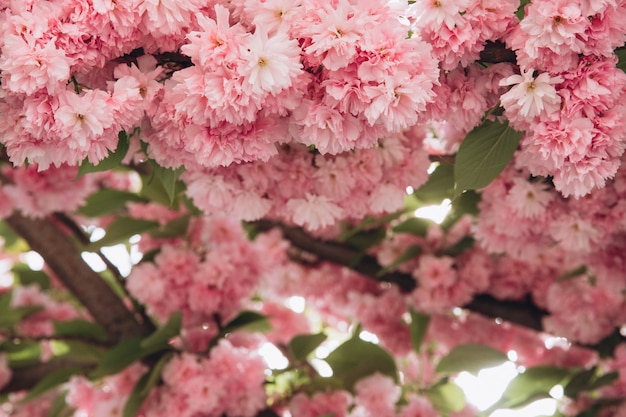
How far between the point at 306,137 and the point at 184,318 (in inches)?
33.4

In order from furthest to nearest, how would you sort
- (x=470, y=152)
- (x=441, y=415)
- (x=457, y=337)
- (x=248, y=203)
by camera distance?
(x=457, y=337), (x=441, y=415), (x=248, y=203), (x=470, y=152)

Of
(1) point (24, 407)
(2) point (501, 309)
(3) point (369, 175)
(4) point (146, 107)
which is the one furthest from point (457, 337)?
(4) point (146, 107)

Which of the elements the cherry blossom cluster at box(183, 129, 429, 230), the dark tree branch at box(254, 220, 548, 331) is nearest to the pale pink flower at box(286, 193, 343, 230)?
the cherry blossom cluster at box(183, 129, 429, 230)

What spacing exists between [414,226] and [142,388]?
0.68 metres

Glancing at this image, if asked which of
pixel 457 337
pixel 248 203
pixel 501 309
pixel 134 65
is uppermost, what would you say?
pixel 134 65

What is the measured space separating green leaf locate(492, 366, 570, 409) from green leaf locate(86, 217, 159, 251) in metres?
0.82

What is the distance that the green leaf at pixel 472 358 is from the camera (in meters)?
1.54

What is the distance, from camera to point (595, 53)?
729mm

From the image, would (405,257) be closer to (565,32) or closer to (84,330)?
(84,330)

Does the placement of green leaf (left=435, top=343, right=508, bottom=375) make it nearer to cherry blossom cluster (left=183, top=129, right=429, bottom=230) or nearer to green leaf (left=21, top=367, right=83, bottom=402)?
cherry blossom cluster (left=183, top=129, right=429, bottom=230)

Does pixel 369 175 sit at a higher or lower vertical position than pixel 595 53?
lower

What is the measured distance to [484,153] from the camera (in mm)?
875

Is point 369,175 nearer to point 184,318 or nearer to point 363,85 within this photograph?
point 363,85

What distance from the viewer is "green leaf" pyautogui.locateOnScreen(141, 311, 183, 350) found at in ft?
4.41
